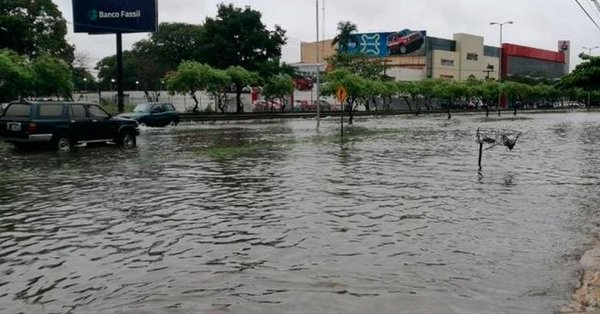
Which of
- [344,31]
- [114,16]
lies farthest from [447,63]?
[114,16]

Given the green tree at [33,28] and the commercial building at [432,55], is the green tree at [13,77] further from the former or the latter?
the commercial building at [432,55]

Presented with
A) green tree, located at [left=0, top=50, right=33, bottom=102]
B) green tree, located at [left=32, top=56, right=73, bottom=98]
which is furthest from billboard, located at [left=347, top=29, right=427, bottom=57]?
green tree, located at [left=0, top=50, right=33, bottom=102]

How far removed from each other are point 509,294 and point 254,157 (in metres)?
13.5

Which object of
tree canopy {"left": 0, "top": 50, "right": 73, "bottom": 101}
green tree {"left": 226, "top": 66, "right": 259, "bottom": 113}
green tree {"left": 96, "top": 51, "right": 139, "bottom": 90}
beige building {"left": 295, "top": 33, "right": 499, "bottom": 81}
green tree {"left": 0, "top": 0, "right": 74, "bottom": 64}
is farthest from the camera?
beige building {"left": 295, "top": 33, "right": 499, "bottom": 81}

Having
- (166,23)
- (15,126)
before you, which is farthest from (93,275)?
(166,23)

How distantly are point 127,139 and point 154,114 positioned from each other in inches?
577

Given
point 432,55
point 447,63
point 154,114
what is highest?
point 432,55

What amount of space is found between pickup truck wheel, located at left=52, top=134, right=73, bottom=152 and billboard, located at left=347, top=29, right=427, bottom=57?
9891 centimetres

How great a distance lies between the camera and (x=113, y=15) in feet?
143

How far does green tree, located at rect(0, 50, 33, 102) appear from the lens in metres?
29.1

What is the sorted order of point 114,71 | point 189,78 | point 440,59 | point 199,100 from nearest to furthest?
point 189,78 < point 199,100 < point 114,71 < point 440,59

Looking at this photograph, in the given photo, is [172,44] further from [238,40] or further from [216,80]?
[216,80]

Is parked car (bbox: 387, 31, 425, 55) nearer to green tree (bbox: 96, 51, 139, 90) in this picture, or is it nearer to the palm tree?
the palm tree

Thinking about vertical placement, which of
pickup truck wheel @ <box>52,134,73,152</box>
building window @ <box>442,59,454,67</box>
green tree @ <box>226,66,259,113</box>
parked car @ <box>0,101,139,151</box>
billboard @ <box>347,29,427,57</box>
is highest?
billboard @ <box>347,29,427,57</box>
